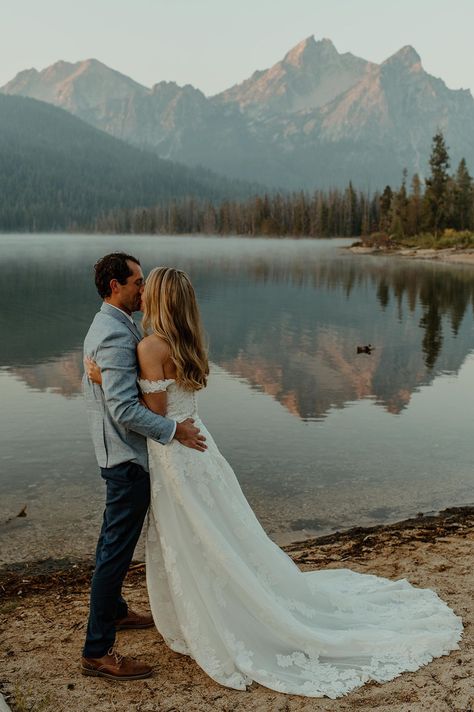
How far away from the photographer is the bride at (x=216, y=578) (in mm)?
4645

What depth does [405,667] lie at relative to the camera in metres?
4.84

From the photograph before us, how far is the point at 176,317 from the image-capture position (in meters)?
4.59

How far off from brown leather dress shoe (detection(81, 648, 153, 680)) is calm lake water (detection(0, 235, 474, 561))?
3160mm

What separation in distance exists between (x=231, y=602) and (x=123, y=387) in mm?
1616

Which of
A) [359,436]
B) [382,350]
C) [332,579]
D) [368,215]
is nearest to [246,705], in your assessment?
[332,579]

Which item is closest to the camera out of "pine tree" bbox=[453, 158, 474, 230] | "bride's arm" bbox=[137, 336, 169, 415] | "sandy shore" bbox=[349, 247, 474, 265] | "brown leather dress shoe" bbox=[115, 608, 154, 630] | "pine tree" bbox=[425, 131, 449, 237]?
"bride's arm" bbox=[137, 336, 169, 415]

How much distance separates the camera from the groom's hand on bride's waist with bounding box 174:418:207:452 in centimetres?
473

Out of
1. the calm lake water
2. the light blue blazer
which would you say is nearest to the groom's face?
the light blue blazer

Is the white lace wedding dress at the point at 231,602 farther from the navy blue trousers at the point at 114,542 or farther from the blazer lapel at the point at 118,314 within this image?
the blazer lapel at the point at 118,314

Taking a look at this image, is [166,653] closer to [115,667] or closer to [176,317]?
[115,667]

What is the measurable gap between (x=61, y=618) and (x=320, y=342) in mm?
21106

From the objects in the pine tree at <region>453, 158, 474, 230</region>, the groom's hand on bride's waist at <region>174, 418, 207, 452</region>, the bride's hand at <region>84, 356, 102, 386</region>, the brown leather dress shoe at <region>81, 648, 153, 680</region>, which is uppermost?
the pine tree at <region>453, 158, 474, 230</region>

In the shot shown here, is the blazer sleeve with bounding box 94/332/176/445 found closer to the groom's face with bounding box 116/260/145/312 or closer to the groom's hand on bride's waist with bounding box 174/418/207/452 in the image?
the groom's hand on bride's waist with bounding box 174/418/207/452

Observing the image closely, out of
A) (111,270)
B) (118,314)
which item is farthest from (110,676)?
(111,270)
